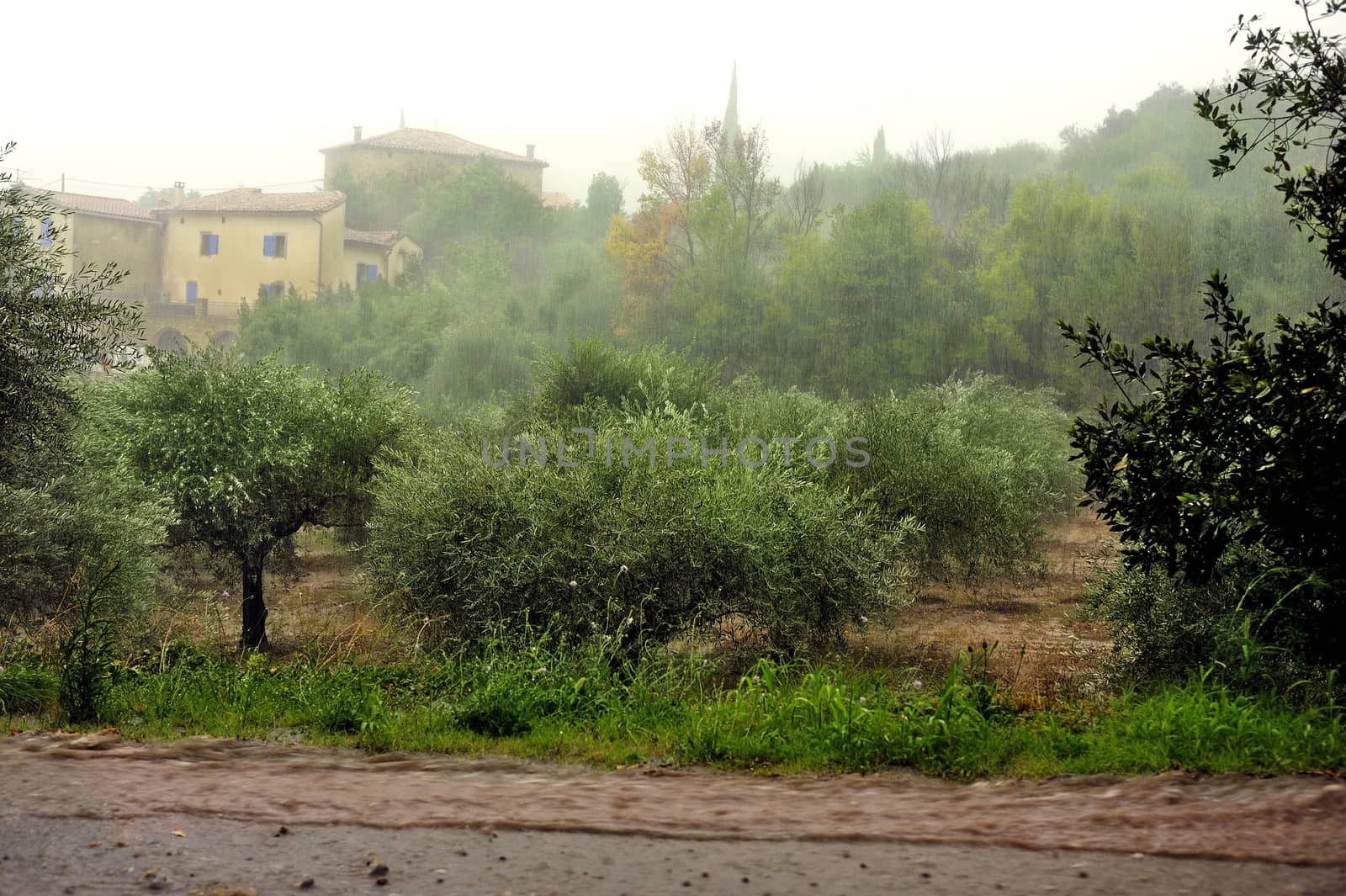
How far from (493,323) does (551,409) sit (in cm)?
2936

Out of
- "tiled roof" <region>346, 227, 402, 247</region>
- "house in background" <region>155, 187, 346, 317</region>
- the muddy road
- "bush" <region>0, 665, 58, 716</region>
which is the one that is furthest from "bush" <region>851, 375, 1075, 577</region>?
"tiled roof" <region>346, 227, 402, 247</region>

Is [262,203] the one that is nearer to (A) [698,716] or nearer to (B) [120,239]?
(B) [120,239]

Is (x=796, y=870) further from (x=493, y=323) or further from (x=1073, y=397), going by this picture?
(x=493, y=323)

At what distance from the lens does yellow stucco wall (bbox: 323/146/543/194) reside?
8112cm

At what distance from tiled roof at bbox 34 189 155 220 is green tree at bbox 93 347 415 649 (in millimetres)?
50997

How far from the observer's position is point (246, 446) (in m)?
16.7

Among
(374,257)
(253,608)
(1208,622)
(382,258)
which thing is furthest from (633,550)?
(382,258)

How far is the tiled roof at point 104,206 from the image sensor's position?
61.4 m

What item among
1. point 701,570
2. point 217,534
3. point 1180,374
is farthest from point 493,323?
point 1180,374

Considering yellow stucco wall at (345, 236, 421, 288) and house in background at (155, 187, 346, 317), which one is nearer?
house in background at (155, 187, 346, 317)

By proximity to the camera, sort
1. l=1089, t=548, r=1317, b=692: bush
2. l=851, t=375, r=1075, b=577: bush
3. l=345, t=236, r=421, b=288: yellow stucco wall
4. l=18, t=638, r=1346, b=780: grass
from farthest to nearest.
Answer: l=345, t=236, r=421, b=288: yellow stucco wall < l=851, t=375, r=1075, b=577: bush < l=1089, t=548, r=1317, b=692: bush < l=18, t=638, r=1346, b=780: grass

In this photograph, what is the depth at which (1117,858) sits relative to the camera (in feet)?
14.0

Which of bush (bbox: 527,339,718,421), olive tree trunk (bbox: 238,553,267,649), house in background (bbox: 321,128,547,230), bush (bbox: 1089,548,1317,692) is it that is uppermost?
house in background (bbox: 321,128,547,230)

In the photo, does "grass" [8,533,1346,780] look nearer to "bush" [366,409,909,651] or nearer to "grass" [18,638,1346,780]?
"grass" [18,638,1346,780]
